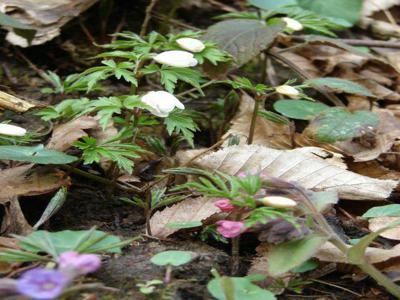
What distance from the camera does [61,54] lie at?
90.6 inches

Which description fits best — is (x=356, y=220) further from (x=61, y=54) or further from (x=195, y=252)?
(x=61, y=54)

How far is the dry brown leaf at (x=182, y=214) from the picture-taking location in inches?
53.5

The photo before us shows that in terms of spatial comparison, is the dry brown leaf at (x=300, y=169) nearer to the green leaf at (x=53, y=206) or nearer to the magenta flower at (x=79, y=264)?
the green leaf at (x=53, y=206)

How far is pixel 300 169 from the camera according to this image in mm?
1558

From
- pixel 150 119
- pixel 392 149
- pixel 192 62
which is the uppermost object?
pixel 192 62

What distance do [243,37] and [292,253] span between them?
1.05m

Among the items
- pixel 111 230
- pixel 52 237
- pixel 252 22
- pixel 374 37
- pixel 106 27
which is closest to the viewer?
pixel 52 237

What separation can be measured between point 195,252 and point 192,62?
20.0 inches

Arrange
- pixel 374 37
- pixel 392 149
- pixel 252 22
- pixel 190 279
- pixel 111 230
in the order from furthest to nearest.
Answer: pixel 374 37 → pixel 252 22 → pixel 392 149 → pixel 111 230 → pixel 190 279

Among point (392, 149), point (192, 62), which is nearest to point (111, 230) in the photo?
point (192, 62)

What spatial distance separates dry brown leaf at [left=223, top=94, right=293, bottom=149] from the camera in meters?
1.88

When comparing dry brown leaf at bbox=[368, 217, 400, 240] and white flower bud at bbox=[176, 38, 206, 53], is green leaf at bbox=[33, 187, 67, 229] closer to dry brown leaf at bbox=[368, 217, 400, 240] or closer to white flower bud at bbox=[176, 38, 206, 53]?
white flower bud at bbox=[176, 38, 206, 53]

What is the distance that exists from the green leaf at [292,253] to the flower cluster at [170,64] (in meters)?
0.49

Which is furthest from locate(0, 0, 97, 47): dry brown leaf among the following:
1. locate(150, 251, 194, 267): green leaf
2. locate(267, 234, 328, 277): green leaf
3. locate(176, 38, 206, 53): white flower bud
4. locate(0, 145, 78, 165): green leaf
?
locate(267, 234, 328, 277): green leaf
